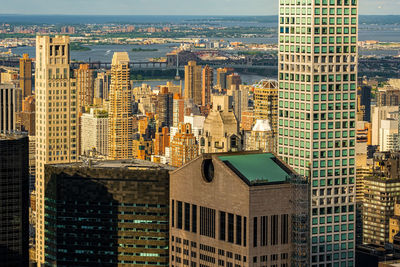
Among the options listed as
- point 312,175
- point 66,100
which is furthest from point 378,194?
point 312,175

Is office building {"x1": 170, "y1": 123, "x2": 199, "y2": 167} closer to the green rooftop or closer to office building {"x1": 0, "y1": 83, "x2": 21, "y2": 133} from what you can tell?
office building {"x1": 0, "y1": 83, "x2": 21, "y2": 133}

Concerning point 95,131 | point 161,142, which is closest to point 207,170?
point 95,131

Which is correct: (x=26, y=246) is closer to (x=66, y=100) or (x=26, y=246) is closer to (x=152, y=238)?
(x=152, y=238)

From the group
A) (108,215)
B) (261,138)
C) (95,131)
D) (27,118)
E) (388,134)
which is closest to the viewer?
(108,215)

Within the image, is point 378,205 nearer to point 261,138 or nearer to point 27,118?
point 261,138

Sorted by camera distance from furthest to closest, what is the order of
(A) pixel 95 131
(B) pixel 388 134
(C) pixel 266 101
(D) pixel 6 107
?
(B) pixel 388 134 < (A) pixel 95 131 < (C) pixel 266 101 < (D) pixel 6 107

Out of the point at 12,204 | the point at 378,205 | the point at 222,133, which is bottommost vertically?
the point at 378,205

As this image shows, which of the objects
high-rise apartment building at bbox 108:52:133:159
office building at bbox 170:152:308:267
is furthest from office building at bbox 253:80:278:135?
office building at bbox 170:152:308:267
